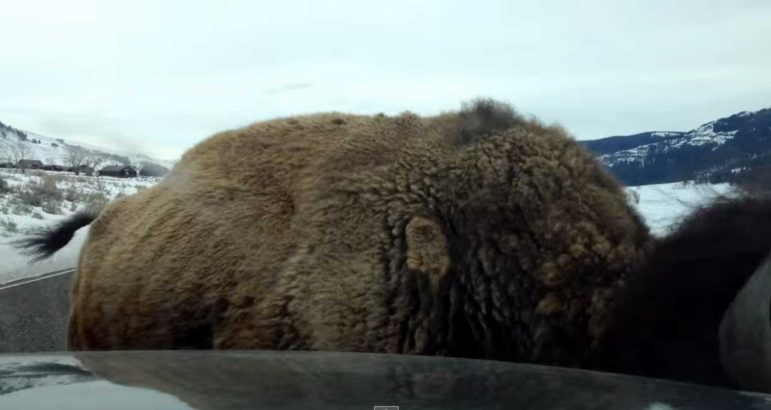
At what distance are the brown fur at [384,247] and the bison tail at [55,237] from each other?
4.97 ft

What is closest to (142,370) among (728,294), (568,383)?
(568,383)

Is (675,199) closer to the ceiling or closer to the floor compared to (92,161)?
closer to the ceiling

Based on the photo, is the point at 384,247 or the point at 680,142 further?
the point at 680,142

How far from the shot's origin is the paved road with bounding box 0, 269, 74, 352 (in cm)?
793

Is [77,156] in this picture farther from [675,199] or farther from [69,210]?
[675,199]

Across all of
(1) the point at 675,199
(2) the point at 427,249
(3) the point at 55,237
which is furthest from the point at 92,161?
(1) the point at 675,199

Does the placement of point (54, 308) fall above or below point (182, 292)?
below

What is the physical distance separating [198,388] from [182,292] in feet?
8.42

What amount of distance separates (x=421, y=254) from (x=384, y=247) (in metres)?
0.19

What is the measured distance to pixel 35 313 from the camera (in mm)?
9508

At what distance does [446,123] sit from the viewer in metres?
5.13

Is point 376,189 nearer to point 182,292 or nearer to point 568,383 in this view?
point 182,292

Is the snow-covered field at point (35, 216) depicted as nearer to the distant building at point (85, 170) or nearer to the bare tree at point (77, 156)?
the bare tree at point (77, 156)

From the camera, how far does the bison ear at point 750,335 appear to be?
8.94ft
